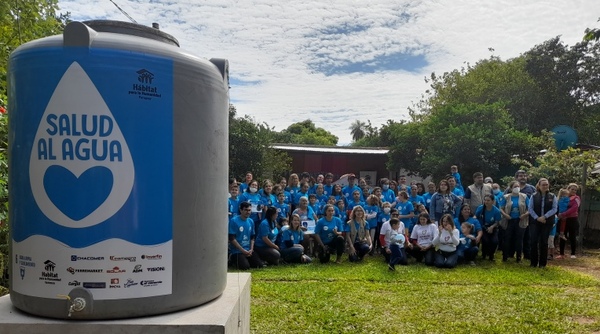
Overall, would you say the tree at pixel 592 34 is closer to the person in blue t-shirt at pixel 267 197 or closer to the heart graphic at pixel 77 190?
the heart graphic at pixel 77 190

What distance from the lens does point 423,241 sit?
1059 centimetres

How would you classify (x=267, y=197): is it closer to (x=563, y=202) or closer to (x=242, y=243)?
(x=242, y=243)

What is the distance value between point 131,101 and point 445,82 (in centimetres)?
3763

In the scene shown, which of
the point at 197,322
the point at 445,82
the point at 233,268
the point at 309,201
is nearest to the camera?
the point at 197,322

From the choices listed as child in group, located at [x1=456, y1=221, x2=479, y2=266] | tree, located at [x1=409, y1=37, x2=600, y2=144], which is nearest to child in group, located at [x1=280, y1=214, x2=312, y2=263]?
child in group, located at [x1=456, y1=221, x2=479, y2=266]

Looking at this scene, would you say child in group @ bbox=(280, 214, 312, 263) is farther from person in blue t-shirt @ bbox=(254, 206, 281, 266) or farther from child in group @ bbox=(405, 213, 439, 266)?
child in group @ bbox=(405, 213, 439, 266)

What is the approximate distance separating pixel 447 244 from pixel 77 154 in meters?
9.13

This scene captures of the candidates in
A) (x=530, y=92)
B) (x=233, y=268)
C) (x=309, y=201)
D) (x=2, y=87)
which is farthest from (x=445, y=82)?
(x=2, y=87)

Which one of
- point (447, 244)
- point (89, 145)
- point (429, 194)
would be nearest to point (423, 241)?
point (447, 244)

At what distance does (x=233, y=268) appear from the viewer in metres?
9.68

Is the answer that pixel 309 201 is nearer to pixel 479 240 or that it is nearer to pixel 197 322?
pixel 479 240

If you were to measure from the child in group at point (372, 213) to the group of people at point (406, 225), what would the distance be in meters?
0.03

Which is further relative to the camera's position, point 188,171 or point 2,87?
point 2,87

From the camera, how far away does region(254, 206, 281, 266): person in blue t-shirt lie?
10.1 m
